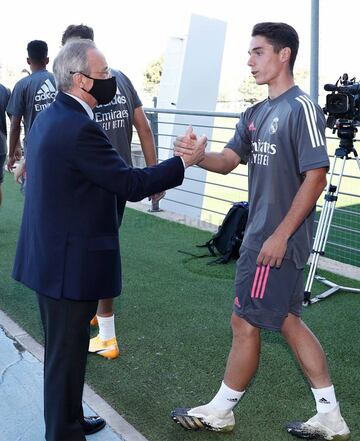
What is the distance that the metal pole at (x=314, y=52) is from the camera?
18.1 ft

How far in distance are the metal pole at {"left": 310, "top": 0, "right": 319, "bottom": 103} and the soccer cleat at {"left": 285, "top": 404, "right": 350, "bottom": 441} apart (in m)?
3.55

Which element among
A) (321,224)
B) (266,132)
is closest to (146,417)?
(266,132)

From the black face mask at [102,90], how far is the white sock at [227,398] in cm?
151

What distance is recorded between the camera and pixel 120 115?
142 inches

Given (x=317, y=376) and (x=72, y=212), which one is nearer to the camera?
(x=72, y=212)

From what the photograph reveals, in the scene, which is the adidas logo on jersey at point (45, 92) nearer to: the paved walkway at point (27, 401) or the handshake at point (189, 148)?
the paved walkway at point (27, 401)

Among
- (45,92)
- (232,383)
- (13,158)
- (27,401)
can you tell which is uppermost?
(45,92)

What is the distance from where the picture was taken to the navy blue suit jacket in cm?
216

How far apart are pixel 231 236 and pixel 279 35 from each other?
142 inches

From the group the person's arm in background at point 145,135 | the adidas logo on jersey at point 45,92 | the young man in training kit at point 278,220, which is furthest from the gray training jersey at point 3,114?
the young man in training kit at point 278,220

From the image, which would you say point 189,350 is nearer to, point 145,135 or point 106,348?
point 106,348

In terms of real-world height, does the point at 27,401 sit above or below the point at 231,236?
below

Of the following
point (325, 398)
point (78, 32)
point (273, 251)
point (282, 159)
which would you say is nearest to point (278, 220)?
point (273, 251)

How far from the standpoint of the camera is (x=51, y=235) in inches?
88.6
